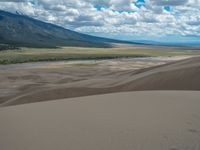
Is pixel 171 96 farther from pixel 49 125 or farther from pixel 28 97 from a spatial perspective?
pixel 28 97

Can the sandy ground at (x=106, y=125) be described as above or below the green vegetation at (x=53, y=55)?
above

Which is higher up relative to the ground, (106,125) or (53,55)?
(106,125)

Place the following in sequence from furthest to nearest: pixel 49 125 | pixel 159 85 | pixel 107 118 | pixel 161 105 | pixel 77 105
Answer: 1. pixel 159 85
2. pixel 77 105
3. pixel 161 105
4. pixel 107 118
5. pixel 49 125

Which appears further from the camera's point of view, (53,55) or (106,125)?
(53,55)

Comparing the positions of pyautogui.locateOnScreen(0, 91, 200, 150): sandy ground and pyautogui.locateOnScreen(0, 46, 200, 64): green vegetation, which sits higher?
pyautogui.locateOnScreen(0, 91, 200, 150): sandy ground

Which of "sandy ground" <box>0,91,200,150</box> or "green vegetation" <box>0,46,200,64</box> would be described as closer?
"sandy ground" <box>0,91,200,150</box>

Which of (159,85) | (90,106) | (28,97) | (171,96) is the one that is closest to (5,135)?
(90,106)

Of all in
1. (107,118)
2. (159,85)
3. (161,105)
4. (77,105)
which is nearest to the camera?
(107,118)

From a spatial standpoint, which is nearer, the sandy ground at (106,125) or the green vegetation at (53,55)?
the sandy ground at (106,125)
